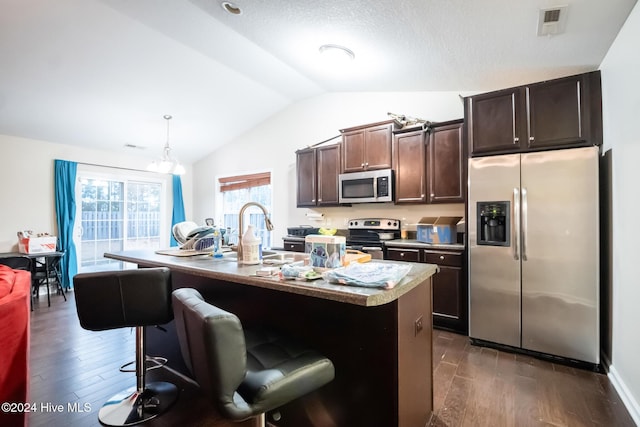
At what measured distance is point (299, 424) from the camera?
1.61 meters

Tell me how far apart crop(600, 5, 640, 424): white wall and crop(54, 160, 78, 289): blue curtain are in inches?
255

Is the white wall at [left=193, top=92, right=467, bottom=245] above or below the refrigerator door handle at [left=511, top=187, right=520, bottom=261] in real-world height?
above

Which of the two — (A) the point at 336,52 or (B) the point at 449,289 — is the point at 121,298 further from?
(B) the point at 449,289

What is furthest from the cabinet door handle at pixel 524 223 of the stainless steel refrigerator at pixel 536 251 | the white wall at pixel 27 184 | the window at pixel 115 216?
the white wall at pixel 27 184

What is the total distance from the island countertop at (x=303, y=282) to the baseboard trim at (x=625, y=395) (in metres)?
1.49

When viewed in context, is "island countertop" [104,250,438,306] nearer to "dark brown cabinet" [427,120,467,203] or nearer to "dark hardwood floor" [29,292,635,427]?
"dark hardwood floor" [29,292,635,427]

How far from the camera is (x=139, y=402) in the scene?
190 cm

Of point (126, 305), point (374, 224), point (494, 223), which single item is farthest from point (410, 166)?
point (126, 305)

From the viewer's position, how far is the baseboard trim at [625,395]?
5.86ft

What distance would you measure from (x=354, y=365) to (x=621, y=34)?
8.83 ft

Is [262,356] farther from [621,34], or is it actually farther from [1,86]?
[1,86]

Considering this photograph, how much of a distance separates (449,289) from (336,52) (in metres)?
2.59

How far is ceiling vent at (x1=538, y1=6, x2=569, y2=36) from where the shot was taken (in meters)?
1.75

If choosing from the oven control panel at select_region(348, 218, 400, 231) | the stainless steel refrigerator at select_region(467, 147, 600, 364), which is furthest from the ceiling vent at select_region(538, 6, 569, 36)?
the oven control panel at select_region(348, 218, 400, 231)
